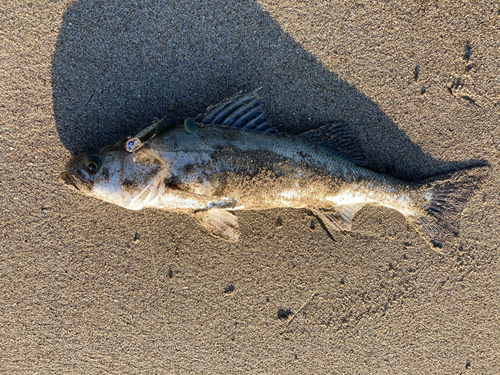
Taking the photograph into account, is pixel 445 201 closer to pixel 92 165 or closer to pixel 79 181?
pixel 92 165

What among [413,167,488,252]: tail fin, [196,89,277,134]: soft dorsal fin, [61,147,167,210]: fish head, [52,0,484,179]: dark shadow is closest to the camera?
[61,147,167,210]: fish head

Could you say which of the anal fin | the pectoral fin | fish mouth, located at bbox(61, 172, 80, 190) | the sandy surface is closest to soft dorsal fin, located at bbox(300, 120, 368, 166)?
the sandy surface

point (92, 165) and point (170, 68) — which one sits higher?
point (170, 68)

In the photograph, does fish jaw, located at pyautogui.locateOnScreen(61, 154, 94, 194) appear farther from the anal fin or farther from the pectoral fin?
the anal fin

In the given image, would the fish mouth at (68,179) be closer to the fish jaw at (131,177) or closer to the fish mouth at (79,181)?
the fish mouth at (79,181)

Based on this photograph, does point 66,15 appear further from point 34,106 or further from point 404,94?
point 404,94

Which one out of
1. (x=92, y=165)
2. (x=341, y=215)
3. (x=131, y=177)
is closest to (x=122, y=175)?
(x=131, y=177)
